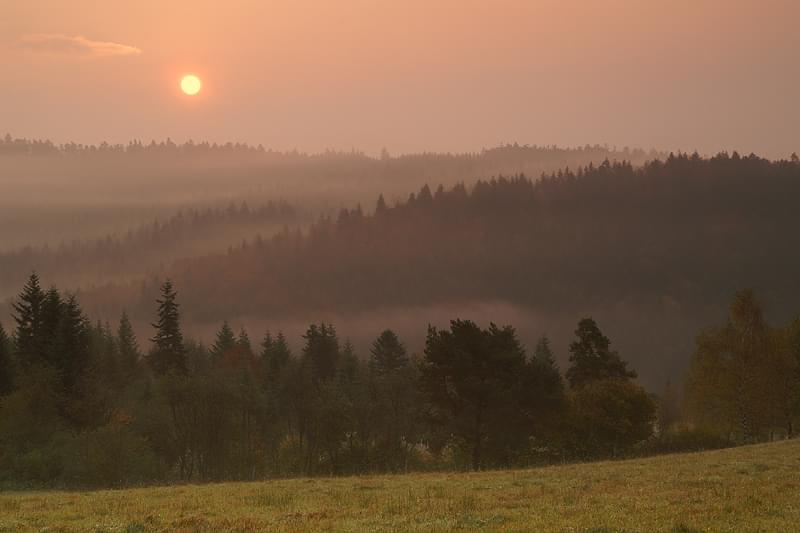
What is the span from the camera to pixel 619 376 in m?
97.2

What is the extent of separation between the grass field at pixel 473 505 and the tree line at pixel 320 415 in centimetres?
3250

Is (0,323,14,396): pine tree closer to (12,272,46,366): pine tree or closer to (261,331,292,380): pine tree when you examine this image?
(12,272,46,366): pine tree

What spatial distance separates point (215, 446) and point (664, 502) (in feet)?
232

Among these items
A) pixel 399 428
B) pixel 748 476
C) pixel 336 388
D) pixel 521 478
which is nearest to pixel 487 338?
pixel 399 428

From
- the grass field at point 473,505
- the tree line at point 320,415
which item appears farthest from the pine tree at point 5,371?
the grass field at point 473,505

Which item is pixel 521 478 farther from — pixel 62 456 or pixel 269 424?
pixel 269 424


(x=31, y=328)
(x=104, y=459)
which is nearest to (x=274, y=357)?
(x=31, y=328)

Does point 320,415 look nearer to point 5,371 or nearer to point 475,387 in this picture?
point 475,387

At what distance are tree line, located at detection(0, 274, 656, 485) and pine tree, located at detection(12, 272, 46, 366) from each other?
237 millimetres

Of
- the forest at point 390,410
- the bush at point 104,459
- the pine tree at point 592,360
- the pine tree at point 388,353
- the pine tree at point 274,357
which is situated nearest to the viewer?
the bush at point 104,459

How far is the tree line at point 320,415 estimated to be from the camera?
74.6 meters

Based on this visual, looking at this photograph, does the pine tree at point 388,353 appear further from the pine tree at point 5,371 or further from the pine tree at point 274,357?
the pine tree at point 5,371

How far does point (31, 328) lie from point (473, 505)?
3089 inches

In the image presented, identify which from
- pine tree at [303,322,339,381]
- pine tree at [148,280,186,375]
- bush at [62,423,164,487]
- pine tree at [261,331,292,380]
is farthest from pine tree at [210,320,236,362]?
bush at [62,423,164,487]
